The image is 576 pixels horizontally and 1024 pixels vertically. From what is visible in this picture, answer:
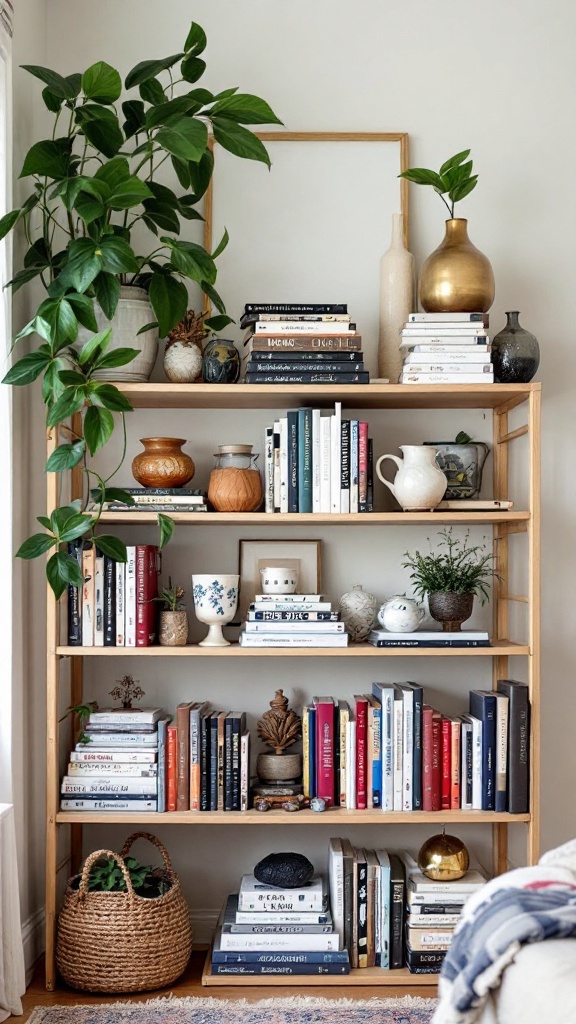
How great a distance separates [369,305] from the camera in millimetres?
2885

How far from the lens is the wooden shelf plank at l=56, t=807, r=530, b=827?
2.53 metres

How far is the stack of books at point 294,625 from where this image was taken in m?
2.57

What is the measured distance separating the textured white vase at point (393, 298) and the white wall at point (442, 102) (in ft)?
0.33

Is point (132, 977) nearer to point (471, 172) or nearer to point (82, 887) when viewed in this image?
point (82, 887)

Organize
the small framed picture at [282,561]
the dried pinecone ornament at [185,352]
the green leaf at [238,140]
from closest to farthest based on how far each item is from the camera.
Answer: the green leaf at [238,140], the dried pinecone ornament at [185,352], the small framed picture at [282,561]

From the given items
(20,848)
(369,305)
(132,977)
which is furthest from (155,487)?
(132,977)

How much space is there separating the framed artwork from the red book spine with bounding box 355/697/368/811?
107 centimetres

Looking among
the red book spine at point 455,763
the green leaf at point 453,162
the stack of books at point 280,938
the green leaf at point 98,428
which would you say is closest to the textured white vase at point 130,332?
the green leaf at point 98,428

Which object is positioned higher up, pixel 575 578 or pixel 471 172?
pixel 471 172

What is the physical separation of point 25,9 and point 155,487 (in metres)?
1.36

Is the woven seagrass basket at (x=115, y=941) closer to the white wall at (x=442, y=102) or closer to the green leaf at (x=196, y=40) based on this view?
the white wall at (x=442, y=102)

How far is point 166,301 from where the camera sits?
2568 mm

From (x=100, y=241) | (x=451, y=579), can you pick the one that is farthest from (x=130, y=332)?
(x=451, y=579)

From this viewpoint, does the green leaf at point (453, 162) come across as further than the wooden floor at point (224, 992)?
Yes
